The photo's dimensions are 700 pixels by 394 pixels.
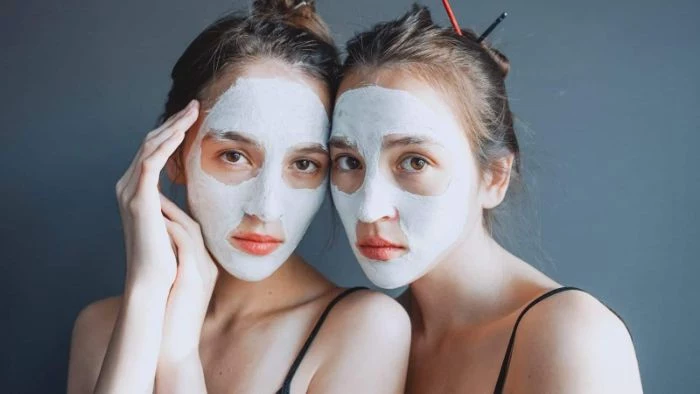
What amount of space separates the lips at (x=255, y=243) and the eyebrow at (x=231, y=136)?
0.49 ft

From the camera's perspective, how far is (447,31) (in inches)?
49.1

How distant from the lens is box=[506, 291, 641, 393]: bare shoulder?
1031 mm

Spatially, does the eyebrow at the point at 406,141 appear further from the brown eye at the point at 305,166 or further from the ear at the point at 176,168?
the ear at the point at 176,168

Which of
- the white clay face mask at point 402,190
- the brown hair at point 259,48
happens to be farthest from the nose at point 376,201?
the brown hair at point 259,48

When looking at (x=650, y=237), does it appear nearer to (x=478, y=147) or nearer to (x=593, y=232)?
(x=593, y=232)

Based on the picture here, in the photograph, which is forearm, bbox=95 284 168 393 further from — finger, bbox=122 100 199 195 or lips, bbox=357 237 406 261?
lips, bbox=357 237 406 261

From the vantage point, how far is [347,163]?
125 centimetres

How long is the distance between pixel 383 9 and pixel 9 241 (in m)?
0.94

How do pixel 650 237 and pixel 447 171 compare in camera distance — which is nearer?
pixel 447 171

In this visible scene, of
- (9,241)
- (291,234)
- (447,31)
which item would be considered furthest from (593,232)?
(9,241)

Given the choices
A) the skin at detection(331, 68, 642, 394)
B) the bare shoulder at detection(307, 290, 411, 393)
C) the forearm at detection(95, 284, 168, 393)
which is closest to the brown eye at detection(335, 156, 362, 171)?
the skin at detection(331, 68, 642, 394)

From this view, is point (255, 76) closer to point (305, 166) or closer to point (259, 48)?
point (259, 48)

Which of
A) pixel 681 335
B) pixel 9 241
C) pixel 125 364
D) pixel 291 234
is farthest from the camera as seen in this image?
pixel 9 241

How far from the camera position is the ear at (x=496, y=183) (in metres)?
1.26
